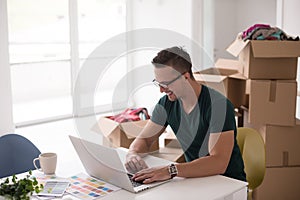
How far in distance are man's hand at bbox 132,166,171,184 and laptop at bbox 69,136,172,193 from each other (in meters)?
0.02

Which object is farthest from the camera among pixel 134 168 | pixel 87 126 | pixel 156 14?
pixel 156 14

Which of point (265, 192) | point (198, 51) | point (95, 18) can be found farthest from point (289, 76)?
point (95, 18)

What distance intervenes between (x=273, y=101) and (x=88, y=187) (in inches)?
63.9

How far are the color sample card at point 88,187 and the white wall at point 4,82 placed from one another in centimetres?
202

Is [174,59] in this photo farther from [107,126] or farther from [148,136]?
[107,126]

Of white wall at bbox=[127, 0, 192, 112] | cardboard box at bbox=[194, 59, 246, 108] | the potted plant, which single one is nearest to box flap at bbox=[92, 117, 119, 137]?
cardboard box at bbox=[194, 59, 246, 108]

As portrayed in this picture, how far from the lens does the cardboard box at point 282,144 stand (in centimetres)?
271

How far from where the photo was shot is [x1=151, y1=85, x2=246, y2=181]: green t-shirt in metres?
1.71

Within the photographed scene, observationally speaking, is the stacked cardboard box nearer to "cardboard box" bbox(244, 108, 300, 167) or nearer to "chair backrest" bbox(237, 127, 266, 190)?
"cardboard box" bbox(244, 108, 300, 167)

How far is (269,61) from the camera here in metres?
2.71

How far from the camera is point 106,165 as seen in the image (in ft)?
4.79

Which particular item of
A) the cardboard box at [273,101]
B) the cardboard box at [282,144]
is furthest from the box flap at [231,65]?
→ the cardboard box at [282,144]

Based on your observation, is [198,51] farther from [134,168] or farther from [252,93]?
[134,168]

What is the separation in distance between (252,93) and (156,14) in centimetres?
308
